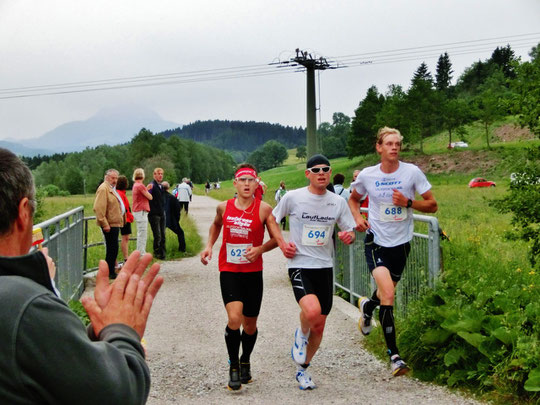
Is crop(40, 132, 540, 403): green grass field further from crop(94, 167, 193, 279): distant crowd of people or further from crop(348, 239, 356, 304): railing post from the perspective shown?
crop(94, 167, 193, 279): distant crowd of people

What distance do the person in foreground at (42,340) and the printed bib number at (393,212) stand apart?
16.2ft

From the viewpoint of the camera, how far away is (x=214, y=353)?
7566mm

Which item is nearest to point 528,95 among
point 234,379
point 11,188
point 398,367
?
point 398,367

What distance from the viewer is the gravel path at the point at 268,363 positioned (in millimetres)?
5855

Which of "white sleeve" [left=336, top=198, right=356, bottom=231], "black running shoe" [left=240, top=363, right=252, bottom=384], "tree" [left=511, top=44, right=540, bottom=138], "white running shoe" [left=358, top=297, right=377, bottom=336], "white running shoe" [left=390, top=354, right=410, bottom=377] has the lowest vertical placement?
"black running shoe" [left=240, top=363, right=252, bottom=384]

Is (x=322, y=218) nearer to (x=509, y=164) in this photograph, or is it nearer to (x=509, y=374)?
(x=509, y=374)

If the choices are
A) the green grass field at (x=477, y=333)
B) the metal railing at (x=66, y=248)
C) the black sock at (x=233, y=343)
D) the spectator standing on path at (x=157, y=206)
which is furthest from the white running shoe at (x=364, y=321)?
the spectator standing on path at (x=157, y=206)

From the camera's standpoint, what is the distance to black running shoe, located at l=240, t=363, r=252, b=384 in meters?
6.36

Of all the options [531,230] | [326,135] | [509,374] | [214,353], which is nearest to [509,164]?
[531,230]

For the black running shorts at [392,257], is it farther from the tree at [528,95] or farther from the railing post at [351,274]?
the railing post at [351,274]

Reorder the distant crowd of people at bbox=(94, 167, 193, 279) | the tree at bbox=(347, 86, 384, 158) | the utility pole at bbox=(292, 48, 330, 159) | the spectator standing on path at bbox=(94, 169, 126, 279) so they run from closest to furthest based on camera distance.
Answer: the spectator standing on path at bbox=(94, 169, 126, 279), the distant crowd of people at bbox=(94, 167, 193, 279), the utility pole at bbox=(292, 48, 330, 159), the tree at bbox=(347, 86, 384, 158)

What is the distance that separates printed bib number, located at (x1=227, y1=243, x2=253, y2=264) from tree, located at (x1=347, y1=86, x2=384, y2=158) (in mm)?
92020

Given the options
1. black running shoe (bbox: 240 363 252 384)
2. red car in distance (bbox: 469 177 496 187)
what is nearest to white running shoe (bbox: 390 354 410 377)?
black running shoe (bbox: 240 363 252 384)

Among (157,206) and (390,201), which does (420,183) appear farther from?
(157,206)
